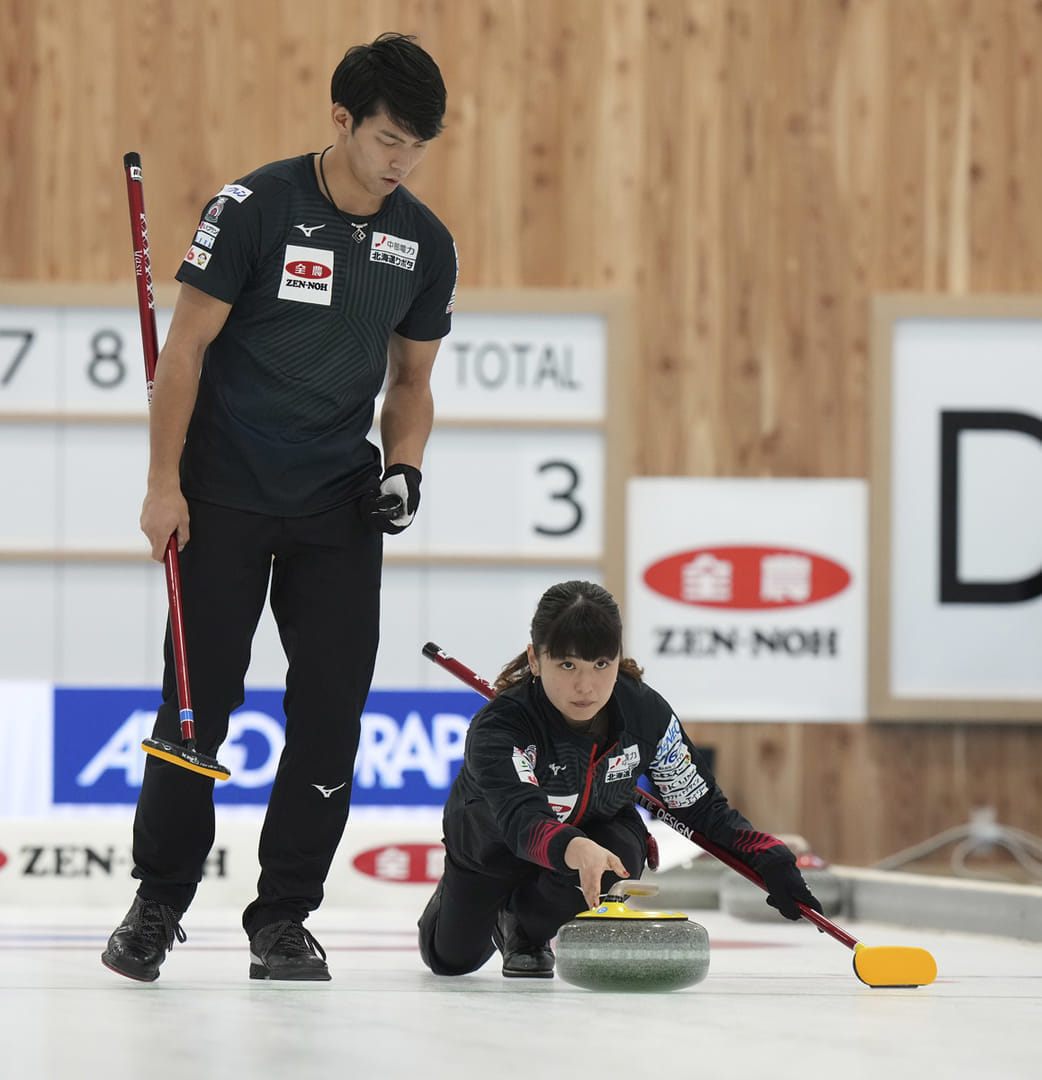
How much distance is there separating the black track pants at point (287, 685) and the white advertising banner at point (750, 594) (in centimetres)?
264

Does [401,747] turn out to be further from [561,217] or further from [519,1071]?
[519,1071]

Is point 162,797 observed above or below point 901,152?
below

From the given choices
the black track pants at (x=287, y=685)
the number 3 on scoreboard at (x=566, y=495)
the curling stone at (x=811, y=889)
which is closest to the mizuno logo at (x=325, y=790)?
the black track pants at (x=287, y=685)

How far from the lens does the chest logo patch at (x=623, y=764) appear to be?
236cm

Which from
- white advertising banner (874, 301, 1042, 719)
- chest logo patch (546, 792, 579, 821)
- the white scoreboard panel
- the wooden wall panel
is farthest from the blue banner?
chest logo patch (546, 792, 579, 821)

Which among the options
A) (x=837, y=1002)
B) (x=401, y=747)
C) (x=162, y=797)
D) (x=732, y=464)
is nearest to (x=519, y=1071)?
Result: (x=837, y=1002)

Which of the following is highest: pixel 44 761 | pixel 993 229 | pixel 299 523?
pixel 993 229

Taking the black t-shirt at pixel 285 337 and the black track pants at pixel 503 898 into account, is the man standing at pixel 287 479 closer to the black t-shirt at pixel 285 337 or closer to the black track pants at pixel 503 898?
the black t-shirt at pixel 285 337

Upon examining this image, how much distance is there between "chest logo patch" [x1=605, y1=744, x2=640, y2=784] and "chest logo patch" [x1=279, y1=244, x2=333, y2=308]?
2.48 ft

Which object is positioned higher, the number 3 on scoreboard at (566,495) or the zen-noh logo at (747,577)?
the number 3 on scoreboard at (566,495)

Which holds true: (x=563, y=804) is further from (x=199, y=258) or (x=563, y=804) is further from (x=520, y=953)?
(x=199, y=258)

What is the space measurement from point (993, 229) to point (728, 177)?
0.83m

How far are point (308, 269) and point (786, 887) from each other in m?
1.08

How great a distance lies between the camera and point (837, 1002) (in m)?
2.11
